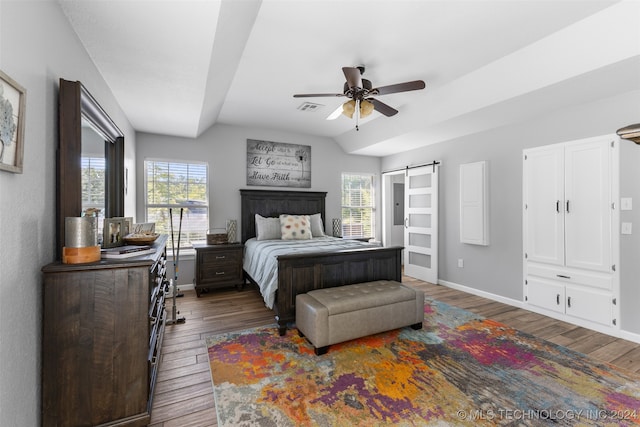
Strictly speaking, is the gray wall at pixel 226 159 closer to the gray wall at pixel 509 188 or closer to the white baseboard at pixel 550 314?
the gray wall at pixel 509 188

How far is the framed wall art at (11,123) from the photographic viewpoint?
42.0 inches

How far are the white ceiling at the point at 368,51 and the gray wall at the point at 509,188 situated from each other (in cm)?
24

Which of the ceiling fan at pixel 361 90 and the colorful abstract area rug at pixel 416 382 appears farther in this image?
the ceiling fan at pixel 361 90

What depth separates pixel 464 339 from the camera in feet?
8.87

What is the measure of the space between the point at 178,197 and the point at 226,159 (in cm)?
99

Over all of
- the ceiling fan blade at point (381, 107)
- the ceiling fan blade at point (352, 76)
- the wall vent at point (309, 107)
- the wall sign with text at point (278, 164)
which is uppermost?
the wall vent at point (309, 107)

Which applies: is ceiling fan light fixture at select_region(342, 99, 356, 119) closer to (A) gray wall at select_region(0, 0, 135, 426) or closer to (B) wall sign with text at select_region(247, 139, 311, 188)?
(A) gray wall at select_region(0, 0, 135, 426)

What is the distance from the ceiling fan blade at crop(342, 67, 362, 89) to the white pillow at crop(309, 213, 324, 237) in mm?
2840

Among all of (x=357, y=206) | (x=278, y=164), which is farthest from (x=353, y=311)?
(x=357, y=206)

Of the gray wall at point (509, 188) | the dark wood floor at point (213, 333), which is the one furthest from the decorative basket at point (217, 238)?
the gray wall at point (509, 188)

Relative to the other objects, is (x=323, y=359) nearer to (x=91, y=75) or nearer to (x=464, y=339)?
(x=464, y=339)

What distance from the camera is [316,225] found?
5031 millimetres

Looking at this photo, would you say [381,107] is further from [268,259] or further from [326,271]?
[268,259]

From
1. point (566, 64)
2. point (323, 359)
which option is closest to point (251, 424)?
point (323, 359)
